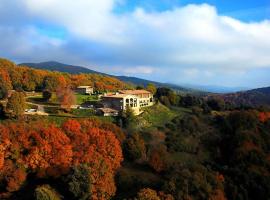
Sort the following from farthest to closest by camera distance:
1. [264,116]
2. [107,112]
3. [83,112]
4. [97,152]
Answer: [264,116], [107,112], [83,112], [97,152]

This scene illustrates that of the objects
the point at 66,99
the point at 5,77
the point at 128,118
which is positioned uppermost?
the point at 5,77

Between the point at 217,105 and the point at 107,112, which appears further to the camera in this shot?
the point at 217,105

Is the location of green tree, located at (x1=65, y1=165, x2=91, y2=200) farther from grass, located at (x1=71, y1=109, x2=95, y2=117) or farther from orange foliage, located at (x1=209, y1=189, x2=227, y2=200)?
grass, located at (x1=71, y1=109, x2=95, y2=117)

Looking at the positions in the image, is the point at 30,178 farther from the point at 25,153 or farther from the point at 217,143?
the point at 217,143

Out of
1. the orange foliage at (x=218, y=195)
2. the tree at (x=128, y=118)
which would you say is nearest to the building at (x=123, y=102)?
the tree at (x=128, y=118)

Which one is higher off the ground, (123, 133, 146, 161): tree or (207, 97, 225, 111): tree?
(207, 97, 225, 111): tree

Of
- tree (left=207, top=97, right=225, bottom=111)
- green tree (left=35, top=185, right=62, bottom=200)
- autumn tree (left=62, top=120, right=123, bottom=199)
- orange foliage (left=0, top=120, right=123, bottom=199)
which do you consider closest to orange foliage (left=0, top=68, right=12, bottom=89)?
orange foliage (left=0, top=120, right=123, bottom=199)

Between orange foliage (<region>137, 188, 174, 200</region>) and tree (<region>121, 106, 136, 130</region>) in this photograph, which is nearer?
orange foliage (<region>137, 188, 174, 200</region>)

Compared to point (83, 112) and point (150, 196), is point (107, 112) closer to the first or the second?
point (83, 112)

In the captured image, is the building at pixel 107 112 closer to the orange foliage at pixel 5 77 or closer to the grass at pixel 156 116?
the grass at pixel 156 116

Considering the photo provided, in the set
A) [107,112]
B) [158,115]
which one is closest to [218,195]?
[107,112]
